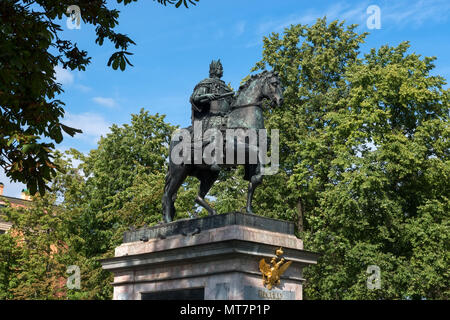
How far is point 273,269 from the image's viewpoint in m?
12.1

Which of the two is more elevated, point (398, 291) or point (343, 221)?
point (343, 221)

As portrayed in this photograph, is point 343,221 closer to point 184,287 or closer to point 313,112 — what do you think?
point 313,112

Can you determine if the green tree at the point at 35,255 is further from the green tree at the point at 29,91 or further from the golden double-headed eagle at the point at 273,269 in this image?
the green tree at the point at 29,91

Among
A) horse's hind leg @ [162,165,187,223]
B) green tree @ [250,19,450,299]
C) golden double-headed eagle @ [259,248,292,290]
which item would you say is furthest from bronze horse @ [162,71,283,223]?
green tree @ [250,19,450,299]

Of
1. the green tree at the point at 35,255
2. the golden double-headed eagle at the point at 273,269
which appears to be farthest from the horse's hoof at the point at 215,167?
the green tree at the point at 35,255

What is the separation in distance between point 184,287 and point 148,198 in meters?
19.2

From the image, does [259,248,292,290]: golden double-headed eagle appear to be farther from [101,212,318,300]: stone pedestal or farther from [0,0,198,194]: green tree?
[0,0,198,194]: green tree

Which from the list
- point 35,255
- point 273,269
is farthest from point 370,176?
point 35,255

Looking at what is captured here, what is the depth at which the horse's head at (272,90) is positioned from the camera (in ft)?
44.2

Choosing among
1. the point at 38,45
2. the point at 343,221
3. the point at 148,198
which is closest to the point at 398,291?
the point at 343,221

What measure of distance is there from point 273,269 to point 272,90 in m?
3.75

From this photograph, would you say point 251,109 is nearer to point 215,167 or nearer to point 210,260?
point 215,167

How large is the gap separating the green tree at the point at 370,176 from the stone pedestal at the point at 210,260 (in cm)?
1307
